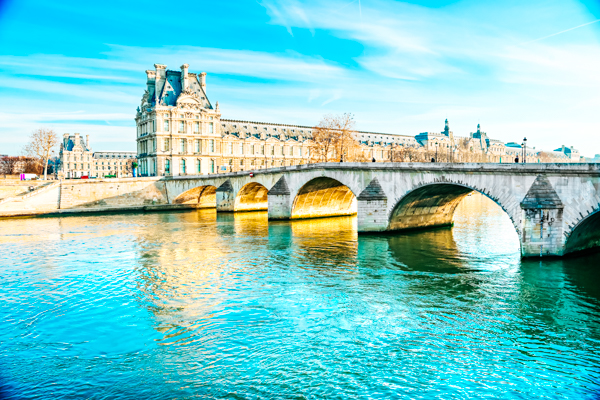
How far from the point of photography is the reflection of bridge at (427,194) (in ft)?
73.8

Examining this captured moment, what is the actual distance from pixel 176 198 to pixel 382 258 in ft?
146

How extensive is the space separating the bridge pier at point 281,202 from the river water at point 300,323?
15548 mm

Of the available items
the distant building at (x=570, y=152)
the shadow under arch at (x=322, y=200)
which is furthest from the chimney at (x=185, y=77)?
the distant building at (x=570, y=152)

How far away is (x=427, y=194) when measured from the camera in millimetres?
33438

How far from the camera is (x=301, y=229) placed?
38156 millimetres

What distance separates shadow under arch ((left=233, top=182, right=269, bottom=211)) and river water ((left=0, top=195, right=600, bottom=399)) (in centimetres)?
2592

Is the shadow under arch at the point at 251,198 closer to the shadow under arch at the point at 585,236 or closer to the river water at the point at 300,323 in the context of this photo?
the river water at the point at 300,323

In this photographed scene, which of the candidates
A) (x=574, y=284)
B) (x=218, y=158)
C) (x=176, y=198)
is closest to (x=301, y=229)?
(x=574, y=284)

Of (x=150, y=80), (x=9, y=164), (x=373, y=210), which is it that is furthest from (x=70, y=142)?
(x=373, y=210)

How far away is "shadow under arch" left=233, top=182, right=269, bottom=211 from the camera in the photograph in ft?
177

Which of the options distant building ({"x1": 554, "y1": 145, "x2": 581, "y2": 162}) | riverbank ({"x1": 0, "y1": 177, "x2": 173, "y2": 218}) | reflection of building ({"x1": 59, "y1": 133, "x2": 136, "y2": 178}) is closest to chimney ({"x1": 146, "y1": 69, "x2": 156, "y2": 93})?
riverbank ({"x1": 0, "y1": 177, "x2": 173, "y2": 218})

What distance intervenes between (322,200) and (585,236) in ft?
84.1

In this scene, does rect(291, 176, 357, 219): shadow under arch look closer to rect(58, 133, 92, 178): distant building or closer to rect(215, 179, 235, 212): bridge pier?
rect(215, 179, 235, 212): bridge pier

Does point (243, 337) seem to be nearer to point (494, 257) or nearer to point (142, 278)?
point (142, 278)
